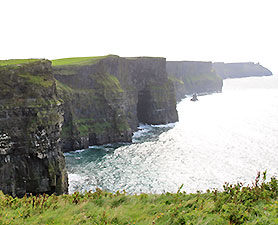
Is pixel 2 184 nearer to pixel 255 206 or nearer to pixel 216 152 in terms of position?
pixel 255 206

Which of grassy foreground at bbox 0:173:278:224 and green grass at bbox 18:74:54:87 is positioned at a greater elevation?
green grass at bbox 18:74:54:87

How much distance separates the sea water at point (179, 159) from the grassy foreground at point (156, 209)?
3495 centimetres

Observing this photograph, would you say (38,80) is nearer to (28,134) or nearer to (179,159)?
(28,134)

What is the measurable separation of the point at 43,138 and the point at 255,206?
43225 millimetres

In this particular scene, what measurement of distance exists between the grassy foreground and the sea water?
35.0m

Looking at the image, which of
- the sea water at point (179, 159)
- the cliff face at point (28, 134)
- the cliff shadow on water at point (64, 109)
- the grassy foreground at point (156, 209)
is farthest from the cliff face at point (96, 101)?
the grassy foreground at point (156, 209)

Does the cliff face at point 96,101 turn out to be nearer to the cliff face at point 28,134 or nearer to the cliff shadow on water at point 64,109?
the cliff shadow on water at point 64,109

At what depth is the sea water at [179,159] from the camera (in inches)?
2235

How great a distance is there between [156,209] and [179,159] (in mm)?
56985

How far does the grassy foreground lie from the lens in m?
12.6

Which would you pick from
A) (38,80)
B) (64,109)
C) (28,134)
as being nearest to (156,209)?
(28,134)

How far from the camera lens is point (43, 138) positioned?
50.0 meters

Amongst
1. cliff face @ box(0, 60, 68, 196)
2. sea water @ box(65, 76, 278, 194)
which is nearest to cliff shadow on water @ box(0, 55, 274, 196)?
cliff face @ box(0, 60, 68, 196)

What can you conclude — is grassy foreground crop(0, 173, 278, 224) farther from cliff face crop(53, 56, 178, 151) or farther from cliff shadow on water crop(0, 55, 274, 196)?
cliff face crop(53, 56, 178, 151)
